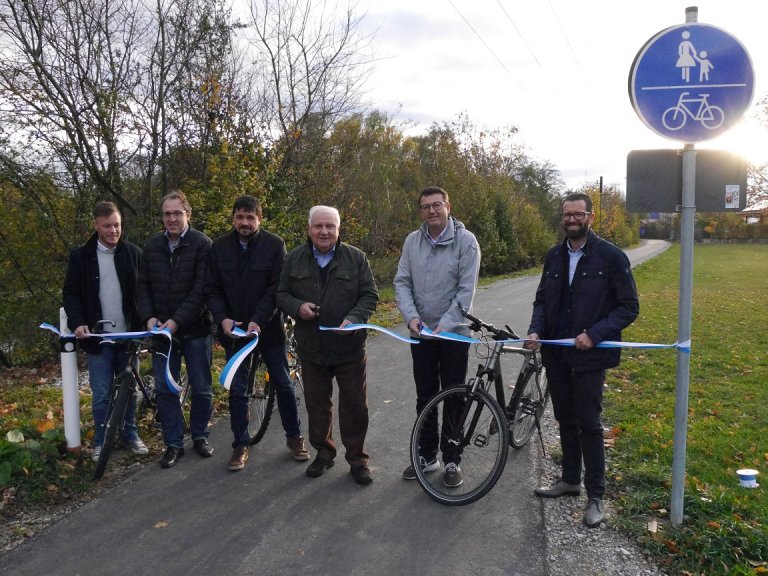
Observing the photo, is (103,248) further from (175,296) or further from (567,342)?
(567,342)

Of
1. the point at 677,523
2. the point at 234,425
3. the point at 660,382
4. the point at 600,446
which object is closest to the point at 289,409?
the point at 234,425

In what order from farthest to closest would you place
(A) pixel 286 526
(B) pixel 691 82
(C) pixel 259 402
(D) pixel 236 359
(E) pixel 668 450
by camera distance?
(C) pixel 259 402 → (E) pixel 668 450 → (D) pixel 236 359 → (A) pixel 286 526 → (B) pixel 691 82

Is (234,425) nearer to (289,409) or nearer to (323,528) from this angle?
(289,409)

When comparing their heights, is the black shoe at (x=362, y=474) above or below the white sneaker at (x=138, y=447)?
below

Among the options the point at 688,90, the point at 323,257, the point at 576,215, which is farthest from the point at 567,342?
the point at 323,257

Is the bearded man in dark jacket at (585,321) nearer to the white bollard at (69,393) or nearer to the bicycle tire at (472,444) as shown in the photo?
the bicycle tire at (472,444)

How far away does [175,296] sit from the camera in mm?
4918

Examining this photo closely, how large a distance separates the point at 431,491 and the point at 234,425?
1.80 m

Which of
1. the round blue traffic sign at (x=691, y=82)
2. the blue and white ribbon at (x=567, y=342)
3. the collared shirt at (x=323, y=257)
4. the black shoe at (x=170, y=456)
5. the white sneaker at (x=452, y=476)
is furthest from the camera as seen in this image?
the black shoe at (x=170, y=456)

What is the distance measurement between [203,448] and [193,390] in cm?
50

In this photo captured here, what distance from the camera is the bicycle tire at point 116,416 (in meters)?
4.59

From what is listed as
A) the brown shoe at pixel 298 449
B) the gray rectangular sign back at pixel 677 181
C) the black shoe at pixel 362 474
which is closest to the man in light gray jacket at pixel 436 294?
the black shoe at pixel 362 474

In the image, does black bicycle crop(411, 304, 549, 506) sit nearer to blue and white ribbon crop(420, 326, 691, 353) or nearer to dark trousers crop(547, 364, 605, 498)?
blue and white ribbon crop(420, 326, 691, 353)

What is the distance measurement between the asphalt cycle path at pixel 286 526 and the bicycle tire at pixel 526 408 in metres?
0.23
